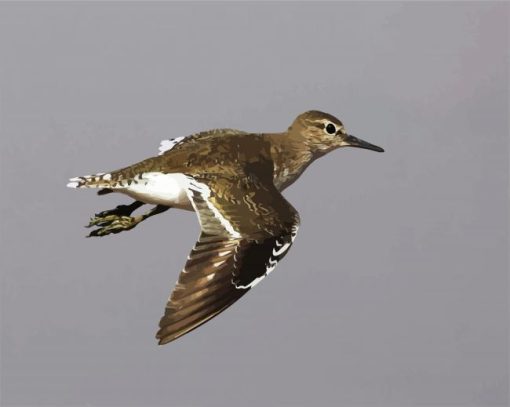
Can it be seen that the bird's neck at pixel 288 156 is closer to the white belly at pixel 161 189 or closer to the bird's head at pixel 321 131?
the bird's head at pixel 321 131

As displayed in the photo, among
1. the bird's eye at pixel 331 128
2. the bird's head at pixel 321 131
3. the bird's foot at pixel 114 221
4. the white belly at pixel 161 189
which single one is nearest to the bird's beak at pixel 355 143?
the bird's head at pixel 321 131

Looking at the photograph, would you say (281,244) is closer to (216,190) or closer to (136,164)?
(216,190)

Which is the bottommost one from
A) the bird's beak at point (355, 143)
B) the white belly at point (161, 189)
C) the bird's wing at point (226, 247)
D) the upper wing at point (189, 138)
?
the bird's wing at point (226, 247)

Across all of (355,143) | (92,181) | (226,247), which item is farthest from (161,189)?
(355,143)

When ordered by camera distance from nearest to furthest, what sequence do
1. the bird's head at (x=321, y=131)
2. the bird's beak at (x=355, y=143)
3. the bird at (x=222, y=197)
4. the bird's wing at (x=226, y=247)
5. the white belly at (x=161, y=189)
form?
the bird's wing at (x=226, y=247) < the bird at (x=222, y=197) < the white belly at (x=161, y=189) < the bird's head at (x=321, y=131) < the bird's beak at (x=355, y=143)

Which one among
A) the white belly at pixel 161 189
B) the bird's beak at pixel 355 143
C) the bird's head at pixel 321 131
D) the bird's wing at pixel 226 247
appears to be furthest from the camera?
the bird's beak at pixel 355 143

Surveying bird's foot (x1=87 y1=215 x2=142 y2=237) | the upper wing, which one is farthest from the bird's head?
bird's foot (x1=87 y1=215 x2=142 y2=237)
